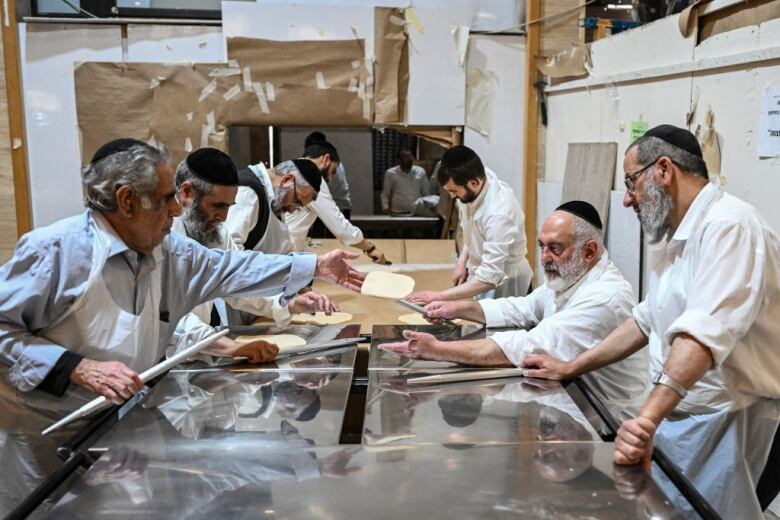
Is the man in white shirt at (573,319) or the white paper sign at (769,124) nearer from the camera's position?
the man in white shirt at (573,319)

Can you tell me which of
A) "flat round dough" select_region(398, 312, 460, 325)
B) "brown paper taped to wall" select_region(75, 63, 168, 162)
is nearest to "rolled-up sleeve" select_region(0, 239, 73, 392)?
"flat round dough" select_region(398, 312, 460, 325)

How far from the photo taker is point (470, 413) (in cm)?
179

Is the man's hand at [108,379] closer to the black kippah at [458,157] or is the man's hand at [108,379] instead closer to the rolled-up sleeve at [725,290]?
the rolled-up sleeve at [725,290]

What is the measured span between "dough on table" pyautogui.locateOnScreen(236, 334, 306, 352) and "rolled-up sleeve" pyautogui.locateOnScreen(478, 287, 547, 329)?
713 millimetres

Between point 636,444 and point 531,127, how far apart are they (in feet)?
13.2

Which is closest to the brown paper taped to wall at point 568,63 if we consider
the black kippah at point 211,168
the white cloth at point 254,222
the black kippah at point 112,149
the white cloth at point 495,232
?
the white cloth at point 495,232

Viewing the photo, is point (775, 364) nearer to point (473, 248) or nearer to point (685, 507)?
point (685, 507)

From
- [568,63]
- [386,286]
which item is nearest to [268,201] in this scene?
[386,286]

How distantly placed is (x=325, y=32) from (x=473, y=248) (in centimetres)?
205

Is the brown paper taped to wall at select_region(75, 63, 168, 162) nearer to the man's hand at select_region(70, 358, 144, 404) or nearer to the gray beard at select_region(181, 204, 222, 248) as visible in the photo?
the gray beard at select_region(181, 204, 222, 248)

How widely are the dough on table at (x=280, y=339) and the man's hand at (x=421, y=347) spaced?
39 cm

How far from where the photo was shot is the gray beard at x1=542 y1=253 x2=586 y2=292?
238cm

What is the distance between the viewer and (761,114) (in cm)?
269

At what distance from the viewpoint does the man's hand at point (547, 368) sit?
205cm
